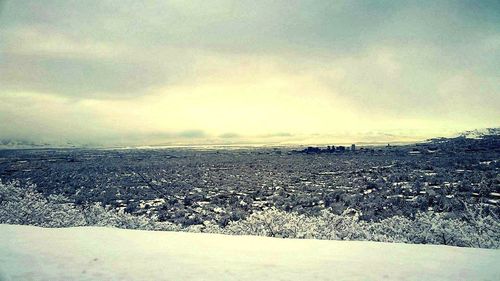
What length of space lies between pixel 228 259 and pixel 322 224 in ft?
16.5

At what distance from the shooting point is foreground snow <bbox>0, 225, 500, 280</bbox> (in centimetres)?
792

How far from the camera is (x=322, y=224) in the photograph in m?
13.2

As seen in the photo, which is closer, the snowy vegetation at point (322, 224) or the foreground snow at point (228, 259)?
the foreground snow at point (228, 259)

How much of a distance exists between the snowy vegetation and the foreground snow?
4.46 feet

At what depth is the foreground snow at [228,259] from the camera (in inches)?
312

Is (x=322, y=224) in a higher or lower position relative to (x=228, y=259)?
lower

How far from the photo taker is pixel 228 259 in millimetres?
9273

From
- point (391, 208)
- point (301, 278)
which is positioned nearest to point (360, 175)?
point (391, 208)

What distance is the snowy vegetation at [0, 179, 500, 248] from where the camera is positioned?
1152cm

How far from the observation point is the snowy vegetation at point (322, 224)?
37.8 ft

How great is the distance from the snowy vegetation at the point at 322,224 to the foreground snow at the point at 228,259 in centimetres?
136

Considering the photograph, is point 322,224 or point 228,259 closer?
point 228,259

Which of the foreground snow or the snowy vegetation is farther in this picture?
the snowy vegetation

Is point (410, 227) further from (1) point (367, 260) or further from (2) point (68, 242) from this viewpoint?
(2) point (68, 242)
